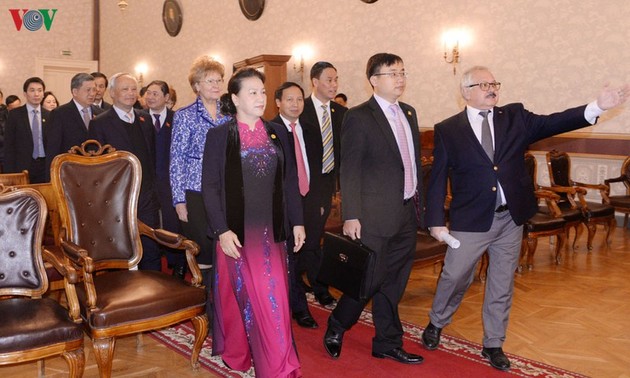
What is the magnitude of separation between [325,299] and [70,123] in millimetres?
2503

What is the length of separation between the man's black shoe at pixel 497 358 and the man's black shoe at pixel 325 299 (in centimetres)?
132

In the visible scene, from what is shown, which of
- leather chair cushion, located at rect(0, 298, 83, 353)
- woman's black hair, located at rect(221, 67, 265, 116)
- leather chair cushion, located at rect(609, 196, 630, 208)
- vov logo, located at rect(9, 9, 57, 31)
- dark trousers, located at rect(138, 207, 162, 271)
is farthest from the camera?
vov logo, located at rect(9, 9, 57, 31)

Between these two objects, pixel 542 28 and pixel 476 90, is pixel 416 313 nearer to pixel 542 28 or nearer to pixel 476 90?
pixel 476 90

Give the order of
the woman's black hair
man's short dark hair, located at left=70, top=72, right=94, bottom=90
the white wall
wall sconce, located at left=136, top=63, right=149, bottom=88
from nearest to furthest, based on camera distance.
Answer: the woman's black hair < man's short dark hair, located at left=70, top=72, right=94, bottom=90 < the white wall < wall sconce, located at left=136, top=63, right=149, bottom=88

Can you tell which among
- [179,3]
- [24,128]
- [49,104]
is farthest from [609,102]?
[179,3]

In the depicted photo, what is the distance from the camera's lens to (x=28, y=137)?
618cm

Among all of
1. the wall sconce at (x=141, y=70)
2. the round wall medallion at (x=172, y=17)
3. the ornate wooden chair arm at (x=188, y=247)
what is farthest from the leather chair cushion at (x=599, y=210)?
the wall sconce at (x=141, y=70)

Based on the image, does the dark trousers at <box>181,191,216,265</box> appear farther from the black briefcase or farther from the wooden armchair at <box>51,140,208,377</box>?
the black briefcase

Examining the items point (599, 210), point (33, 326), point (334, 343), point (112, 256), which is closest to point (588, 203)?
point (599, 210)

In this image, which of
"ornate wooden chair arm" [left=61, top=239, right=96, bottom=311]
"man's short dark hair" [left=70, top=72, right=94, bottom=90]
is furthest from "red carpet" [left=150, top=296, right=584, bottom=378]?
"man's short dark hair" [left=70, top=72, right=94, bottom=90]

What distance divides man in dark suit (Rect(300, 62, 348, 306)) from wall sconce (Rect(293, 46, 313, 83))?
6188mm

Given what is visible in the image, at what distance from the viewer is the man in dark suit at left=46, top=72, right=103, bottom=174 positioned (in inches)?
186

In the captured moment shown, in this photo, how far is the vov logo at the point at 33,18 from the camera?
46.9ft

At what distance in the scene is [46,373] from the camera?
3.15m
